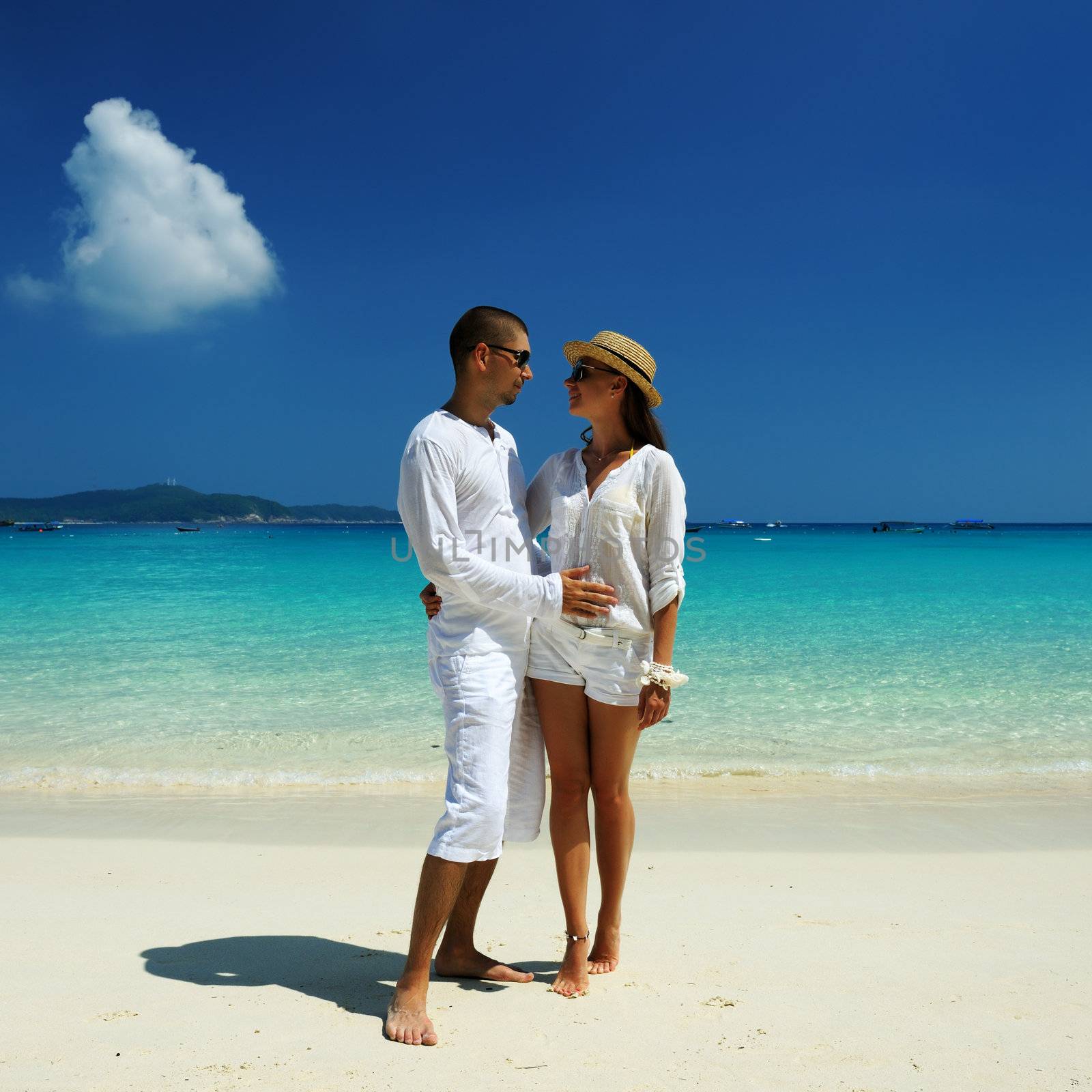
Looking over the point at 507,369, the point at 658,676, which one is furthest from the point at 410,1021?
the point at 507,369

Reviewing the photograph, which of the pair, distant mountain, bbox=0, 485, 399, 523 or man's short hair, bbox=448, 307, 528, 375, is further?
distant mountain, bbox=0, 485, 399, 523

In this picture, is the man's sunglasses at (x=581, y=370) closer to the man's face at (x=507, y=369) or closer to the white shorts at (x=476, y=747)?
the man's face at (x=507, y=369)

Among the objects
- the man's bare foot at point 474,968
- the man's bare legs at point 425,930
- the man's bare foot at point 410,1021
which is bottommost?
the man's bare foot at point 474,968

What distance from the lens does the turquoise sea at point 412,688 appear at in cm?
681

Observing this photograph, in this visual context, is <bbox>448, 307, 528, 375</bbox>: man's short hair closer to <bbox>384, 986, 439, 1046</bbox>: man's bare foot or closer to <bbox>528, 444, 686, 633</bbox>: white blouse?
<bbox>528, 444, 686, 633</bbox>: white blouse

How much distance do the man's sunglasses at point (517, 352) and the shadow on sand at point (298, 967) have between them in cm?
221

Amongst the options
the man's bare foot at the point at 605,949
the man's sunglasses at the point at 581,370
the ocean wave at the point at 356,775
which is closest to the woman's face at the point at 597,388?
the man's sunglasses at the point at 581,370

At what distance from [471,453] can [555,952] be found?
6.64 feet

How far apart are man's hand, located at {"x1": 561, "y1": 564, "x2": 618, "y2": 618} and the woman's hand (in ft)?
1.07

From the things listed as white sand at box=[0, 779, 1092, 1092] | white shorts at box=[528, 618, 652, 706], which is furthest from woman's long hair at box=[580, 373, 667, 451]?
white sand at box=[0, 779, 1092, 1092]

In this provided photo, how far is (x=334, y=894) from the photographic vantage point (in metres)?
3.95

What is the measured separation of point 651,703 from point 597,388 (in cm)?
117

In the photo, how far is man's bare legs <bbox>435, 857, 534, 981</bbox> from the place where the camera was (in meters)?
3.05

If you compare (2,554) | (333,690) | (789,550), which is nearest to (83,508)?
(2,554)
